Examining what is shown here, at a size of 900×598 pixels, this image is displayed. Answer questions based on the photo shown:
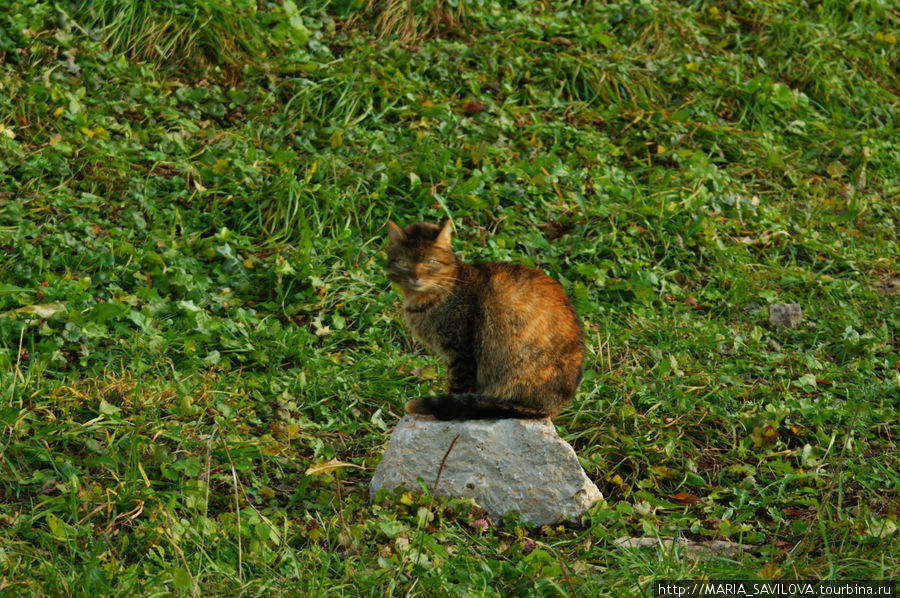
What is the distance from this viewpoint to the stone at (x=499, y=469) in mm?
3996

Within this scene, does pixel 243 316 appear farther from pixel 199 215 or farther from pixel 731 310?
pixel 731 310

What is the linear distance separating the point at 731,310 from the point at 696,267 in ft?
1.54

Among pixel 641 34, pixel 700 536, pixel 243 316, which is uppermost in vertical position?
pixel 641 34

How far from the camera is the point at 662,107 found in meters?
7.73

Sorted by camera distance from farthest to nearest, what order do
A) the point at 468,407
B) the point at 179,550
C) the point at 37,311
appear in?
the point at 37,311 < the point at 468,407 < the point at 179,550

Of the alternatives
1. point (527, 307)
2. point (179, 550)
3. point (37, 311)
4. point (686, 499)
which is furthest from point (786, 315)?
point (37, 311)

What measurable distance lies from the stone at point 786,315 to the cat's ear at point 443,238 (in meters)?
2.47

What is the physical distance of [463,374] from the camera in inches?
172

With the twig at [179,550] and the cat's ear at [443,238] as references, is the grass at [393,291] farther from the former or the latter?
the cat's ear at [443,238]

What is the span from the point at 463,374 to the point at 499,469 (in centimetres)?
53

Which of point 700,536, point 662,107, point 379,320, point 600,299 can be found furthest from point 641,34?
point 700,536

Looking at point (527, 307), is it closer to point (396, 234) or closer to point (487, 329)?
point (487, 329)

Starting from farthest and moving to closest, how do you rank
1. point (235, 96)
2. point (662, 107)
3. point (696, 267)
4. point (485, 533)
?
point (662, 107) < point (235, 96) < point (696, 267) < point (485, 533)

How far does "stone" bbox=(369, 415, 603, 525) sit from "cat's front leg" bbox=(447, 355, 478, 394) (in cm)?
32
